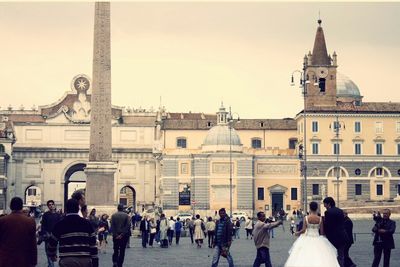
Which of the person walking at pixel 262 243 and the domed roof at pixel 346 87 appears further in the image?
the domed roof at pixel 346 87

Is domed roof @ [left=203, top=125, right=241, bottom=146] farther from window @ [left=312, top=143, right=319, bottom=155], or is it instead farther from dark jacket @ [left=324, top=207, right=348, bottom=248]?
dark jacket @ [left=324, top=207, right=348, bottom=248]

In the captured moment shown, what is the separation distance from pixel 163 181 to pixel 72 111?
35.9 ft

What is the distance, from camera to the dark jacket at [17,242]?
1156cm

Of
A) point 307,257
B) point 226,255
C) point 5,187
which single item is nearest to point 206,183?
point 5,187

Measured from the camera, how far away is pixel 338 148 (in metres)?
72.8

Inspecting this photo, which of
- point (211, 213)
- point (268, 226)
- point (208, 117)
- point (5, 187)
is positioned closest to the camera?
point (268, 226)

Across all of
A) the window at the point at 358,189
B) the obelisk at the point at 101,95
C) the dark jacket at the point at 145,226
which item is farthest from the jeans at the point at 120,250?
the window at the point at 358,189

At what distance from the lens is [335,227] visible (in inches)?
617

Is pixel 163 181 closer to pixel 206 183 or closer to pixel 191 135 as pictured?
pixel 206 183

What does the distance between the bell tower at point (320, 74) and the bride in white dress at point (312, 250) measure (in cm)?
6121

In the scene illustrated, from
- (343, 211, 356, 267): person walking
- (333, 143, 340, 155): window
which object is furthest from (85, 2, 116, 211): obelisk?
(333, 143, 340, 155): window

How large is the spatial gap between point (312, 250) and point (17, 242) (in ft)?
13.3

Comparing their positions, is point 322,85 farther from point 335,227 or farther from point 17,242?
point 17,242

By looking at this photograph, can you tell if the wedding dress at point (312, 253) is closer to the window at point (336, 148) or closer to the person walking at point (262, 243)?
the person walking at point (262, 243)
